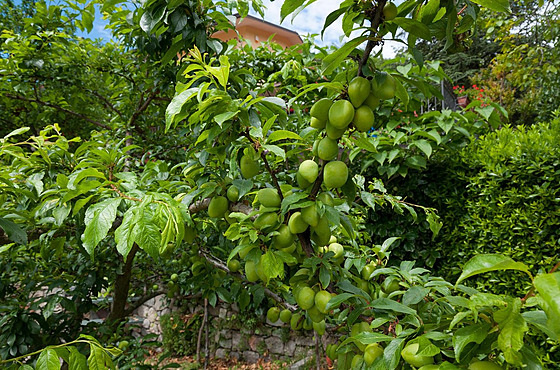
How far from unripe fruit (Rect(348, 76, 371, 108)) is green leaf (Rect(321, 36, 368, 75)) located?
0.22ft

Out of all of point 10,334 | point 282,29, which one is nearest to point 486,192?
point 10,334

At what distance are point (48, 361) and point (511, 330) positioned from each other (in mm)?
1032

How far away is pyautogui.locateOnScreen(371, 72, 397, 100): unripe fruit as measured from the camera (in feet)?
2.80

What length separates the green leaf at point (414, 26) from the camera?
0.80 meters

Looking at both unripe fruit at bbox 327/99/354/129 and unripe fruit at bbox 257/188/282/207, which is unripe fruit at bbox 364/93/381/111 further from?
unripe fruit at bbox 257/188/282/207

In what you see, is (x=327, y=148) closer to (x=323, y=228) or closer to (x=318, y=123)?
(x=318, y=123)

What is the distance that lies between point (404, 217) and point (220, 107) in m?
2.79

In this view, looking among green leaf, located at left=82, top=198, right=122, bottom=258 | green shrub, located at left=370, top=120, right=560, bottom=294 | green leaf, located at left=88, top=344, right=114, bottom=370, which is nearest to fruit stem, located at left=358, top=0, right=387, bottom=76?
green leaf, located at left=82, top=198, right=122, bottom=258

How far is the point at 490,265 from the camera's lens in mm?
588

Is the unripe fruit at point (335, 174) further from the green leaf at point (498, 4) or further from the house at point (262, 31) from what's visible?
the house at point (262, 31)

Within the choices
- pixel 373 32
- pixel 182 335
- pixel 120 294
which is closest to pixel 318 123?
pixel 373 32

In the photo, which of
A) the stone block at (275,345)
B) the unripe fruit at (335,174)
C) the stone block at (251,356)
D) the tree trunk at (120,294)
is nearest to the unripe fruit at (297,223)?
the unripe fruit at (335,174)

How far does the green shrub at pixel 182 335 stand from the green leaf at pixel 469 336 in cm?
490

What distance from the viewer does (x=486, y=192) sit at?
2.97 metres
